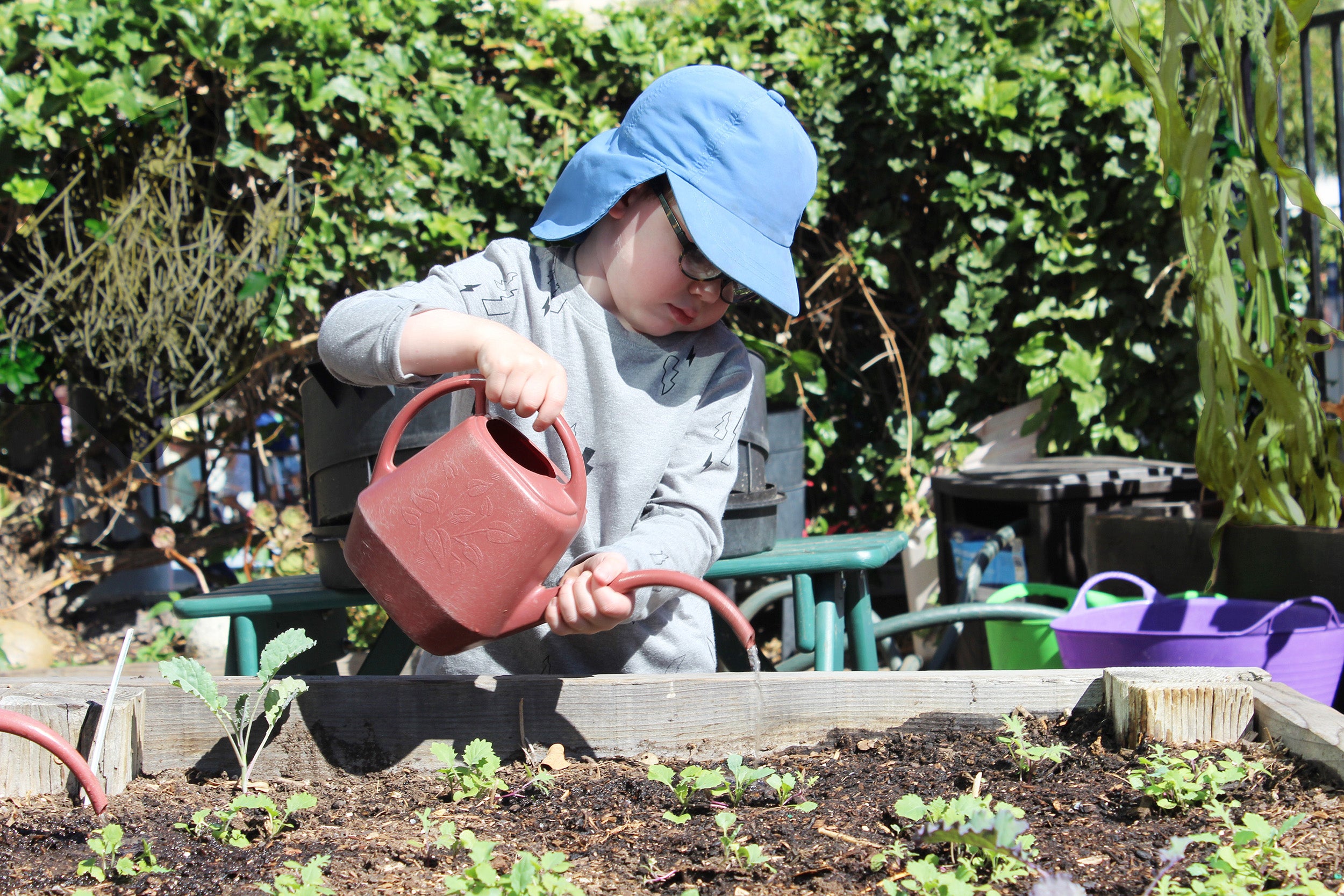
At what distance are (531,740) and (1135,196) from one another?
8.46 ft

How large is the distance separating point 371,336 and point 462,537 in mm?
295

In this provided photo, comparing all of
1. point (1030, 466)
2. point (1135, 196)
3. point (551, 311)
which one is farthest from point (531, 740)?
point (1135, 196)

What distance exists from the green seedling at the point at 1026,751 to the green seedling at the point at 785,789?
9.0 inches

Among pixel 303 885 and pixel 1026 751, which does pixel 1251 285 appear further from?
pixel 303 885

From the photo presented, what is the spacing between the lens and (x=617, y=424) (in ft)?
4.48

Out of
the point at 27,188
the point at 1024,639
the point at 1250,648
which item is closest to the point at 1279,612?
the point at 1250,648

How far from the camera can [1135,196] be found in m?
2.88

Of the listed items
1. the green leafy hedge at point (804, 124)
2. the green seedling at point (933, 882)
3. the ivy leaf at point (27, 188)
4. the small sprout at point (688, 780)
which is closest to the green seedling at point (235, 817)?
the small sprout at point (688, 780)

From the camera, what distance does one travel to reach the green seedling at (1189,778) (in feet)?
2.96

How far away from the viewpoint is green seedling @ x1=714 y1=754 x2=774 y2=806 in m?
0.97

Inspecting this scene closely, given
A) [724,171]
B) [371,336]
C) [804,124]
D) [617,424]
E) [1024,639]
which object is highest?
[804,124]

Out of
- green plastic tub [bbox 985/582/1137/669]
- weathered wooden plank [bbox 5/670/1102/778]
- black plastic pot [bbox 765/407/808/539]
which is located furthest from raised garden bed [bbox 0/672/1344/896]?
black plastic pot [bbox 765/407/808/539]

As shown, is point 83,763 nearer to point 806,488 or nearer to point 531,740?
point 531,740

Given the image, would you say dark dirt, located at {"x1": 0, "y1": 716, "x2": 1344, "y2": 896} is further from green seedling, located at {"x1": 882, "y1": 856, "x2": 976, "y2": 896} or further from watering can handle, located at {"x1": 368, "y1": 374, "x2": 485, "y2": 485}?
watering can handle, located at {"x1": 368, "y1": 374, "x2": 485, "y2": 485}
